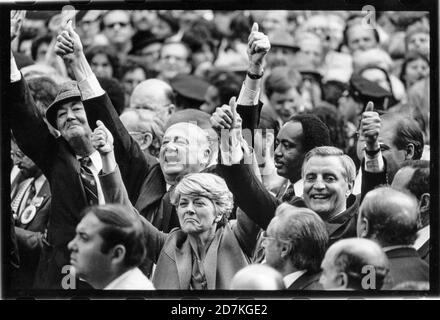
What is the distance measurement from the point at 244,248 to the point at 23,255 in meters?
1.29

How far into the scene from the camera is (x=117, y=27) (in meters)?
7.50

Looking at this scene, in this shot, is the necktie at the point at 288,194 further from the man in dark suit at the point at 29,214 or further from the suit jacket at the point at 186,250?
the man in dark suit at the point at 29,214

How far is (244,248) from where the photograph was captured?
738 cm

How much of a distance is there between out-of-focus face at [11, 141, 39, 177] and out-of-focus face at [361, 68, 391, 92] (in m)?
2.02

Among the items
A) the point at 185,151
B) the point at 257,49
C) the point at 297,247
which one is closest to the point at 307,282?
the point at 297,247

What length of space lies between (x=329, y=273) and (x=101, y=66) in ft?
5.83

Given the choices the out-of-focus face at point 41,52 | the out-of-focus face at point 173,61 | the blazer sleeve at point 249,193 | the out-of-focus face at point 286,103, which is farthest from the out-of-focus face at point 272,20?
the out-of-focus face at point 41,52

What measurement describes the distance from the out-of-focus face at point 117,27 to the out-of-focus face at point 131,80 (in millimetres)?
214

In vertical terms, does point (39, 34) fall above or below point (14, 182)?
above

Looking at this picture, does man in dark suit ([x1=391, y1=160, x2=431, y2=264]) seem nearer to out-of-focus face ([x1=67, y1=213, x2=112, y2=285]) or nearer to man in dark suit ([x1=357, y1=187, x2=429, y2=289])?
man in dark suit ([x1=357, y1=187, x2=429, y2=289])

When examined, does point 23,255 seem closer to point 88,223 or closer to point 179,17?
point 88,223

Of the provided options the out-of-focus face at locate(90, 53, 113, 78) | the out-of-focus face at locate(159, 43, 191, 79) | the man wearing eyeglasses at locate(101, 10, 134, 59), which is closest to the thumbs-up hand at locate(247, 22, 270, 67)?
the out-of-focus face at locate(159, 43, 191, 79)

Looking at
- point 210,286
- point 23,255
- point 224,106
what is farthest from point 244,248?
point 23,255

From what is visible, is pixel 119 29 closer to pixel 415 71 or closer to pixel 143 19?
pixel 143 19
